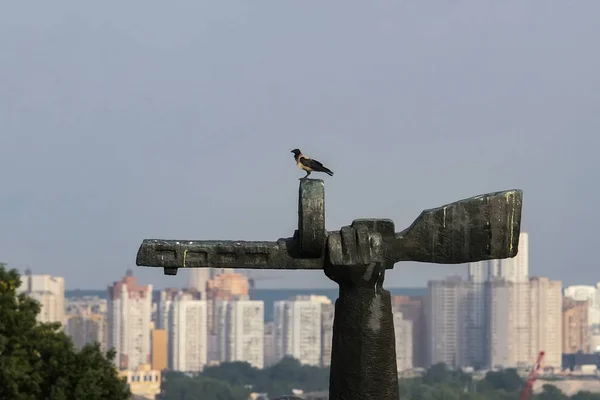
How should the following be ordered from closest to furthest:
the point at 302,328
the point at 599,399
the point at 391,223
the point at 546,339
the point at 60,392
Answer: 1. the point at 391,223
2. the point at 60,392
3. the point at 599,399
4. the point at 546,339
5. the point at 302,328

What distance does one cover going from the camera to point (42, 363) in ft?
85.6

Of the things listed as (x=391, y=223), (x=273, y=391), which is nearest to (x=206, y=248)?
(x=391, y=223)

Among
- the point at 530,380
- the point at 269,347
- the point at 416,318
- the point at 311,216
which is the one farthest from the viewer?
the point at 269,347

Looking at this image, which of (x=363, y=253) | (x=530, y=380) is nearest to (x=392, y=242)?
(x=363, y=253)

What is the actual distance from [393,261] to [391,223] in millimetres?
187

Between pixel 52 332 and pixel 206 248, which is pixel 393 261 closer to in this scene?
pixel 206 248

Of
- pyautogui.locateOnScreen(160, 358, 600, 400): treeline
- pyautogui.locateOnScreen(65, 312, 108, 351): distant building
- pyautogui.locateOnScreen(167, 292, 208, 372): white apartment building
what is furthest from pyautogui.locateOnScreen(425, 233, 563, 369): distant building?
pyautogui.locateOnScreen(65, 312, 108, 351): distant building

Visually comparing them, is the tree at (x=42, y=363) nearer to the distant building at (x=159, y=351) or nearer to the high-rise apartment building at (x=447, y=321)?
the high-rise apartment building at (x=447, y=321)

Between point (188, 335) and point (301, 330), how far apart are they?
14422mm

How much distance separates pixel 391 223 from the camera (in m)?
7.22

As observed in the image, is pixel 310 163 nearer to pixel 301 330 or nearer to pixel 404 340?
pixel 404 340

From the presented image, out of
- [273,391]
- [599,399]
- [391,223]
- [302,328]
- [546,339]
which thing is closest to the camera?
[391,223]

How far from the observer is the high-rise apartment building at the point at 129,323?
576 ft

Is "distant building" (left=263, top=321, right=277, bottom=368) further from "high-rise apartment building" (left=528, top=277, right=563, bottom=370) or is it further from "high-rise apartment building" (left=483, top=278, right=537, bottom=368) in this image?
"high-rise apartment building" (left=528, top=277, right=563, bottom=370)
